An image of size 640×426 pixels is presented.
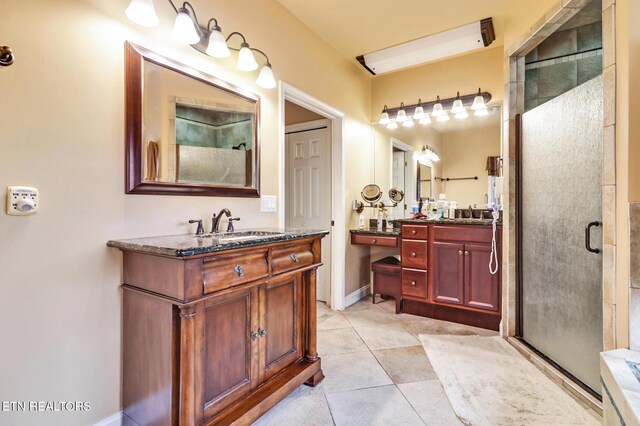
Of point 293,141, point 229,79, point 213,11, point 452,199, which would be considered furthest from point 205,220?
point 452,199

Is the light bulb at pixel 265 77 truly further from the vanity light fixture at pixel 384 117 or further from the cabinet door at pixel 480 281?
the cabinet door at pixel 480 281

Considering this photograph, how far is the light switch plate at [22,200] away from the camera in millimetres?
1163

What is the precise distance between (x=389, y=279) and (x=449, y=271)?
0.66m

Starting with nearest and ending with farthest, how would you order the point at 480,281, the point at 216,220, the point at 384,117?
the point at 216,220 → the point at 480,281 → the point at 384,117

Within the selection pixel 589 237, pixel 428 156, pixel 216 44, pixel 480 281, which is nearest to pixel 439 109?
pixel 428 156

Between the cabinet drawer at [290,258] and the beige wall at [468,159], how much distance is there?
7.12ft

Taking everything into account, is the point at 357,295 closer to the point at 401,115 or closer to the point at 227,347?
the point at 401,115

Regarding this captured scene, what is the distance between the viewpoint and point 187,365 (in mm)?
1241

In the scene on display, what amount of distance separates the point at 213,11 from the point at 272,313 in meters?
1.81

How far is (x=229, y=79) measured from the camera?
2.01m

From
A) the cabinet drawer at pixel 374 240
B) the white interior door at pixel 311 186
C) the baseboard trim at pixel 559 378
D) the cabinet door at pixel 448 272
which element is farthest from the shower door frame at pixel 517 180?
the white interior door at pixel 311 186

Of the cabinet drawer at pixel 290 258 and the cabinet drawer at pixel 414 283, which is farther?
the cabinet drawer at pixel 414 283

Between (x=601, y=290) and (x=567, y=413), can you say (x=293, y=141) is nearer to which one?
(x=601, y=290)

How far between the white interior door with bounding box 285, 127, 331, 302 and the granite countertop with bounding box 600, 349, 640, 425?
2388 mm
